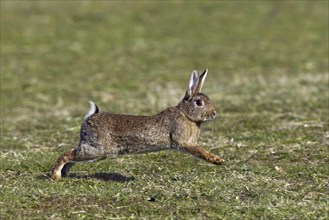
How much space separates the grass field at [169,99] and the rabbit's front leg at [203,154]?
0.83ft

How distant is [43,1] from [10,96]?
37.2ft

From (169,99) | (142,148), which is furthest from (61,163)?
(169,99)

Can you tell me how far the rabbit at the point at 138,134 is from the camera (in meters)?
8.79

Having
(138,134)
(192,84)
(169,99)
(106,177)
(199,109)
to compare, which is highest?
(192,84)

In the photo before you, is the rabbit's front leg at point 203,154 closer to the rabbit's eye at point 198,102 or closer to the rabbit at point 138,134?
the rabbit at point 138,134

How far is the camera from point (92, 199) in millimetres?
8188

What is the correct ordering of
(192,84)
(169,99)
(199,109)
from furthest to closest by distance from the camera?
(169,99)
(192,84)
(199,109)

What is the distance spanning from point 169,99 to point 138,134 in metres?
6.90

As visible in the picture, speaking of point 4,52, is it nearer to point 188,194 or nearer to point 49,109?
point 49,109

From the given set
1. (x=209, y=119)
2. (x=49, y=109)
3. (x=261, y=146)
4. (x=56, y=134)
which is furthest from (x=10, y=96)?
(x=209, y=119)

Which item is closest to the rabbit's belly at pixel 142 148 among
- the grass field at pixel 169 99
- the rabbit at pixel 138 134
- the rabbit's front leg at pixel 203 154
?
the rabbit at pixel 138 134

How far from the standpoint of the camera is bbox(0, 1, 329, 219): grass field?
8.32 metres

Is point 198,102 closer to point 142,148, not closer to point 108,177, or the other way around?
point 142,148

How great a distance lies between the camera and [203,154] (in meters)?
8.77
